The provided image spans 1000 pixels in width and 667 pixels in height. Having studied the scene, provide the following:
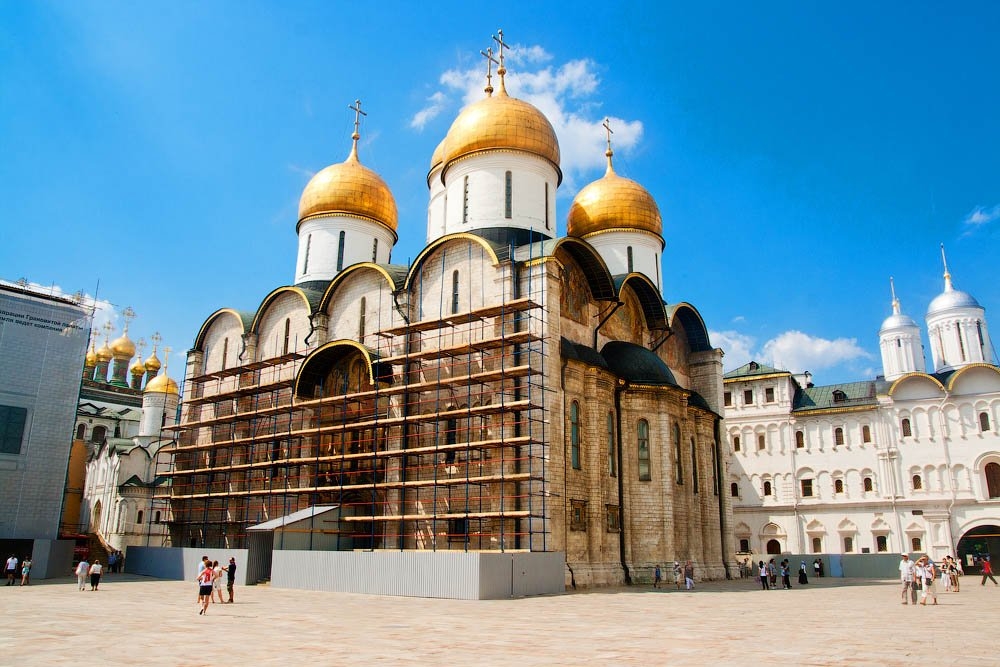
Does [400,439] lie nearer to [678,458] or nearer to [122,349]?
[678,458]

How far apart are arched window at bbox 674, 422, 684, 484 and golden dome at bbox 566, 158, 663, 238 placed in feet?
25.7

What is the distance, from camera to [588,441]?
19.2 metres

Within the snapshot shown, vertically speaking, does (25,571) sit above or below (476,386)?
below

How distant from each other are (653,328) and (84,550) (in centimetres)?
2195

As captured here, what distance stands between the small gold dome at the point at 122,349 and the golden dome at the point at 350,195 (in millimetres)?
28238

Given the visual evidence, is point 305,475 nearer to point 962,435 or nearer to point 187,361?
point 187,361

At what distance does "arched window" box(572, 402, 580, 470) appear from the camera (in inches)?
738

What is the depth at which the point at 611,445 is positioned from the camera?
2019cm

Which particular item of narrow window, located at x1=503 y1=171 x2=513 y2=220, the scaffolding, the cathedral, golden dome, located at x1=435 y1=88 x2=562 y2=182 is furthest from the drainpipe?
golden dome, located at x1=435 y1=88 x2=562 y2=182

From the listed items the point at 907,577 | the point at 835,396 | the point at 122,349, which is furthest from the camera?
the point at 122,349

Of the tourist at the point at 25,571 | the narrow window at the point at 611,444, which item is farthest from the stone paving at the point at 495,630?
the narrow window at the point at 611,444

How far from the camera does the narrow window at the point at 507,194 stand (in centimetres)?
2256

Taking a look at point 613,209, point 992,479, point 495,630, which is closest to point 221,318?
point 613,209

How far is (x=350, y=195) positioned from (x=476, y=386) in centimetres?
1103
